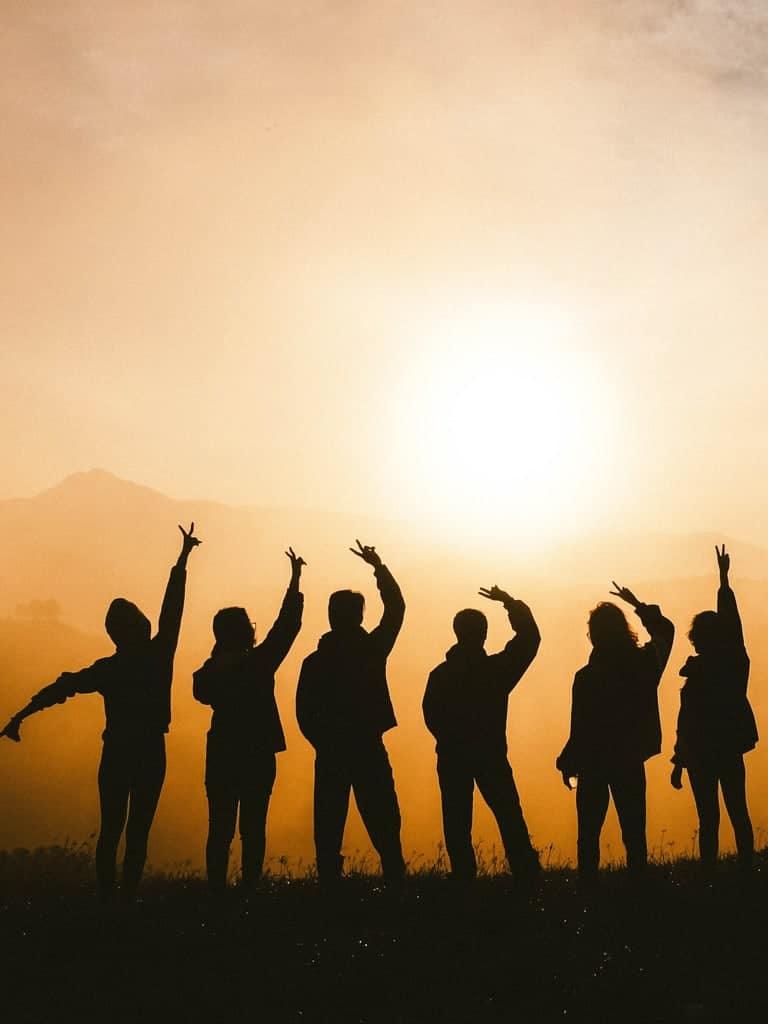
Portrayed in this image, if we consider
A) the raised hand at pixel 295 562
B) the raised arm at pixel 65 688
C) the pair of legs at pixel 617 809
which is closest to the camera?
the raised hand at pixel 295 562

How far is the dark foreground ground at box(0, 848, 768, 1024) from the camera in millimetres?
6344

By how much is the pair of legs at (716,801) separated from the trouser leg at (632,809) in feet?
3.30

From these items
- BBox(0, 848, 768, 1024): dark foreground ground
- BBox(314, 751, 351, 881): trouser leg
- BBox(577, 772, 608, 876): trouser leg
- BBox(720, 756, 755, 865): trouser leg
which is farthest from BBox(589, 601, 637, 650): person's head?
BBox(314, 751, 351, 881): trouser leg

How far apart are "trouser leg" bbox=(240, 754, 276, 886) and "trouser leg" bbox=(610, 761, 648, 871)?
9.82 ft

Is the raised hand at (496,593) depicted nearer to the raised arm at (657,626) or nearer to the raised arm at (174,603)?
the raised arm at (657,626)

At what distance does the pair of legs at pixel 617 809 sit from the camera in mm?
9781

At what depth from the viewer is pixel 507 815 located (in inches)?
385

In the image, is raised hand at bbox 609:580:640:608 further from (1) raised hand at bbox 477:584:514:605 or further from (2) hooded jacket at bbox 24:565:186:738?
(2) hooded jacket at bbox 24:565:186:738

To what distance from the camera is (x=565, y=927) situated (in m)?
8.02

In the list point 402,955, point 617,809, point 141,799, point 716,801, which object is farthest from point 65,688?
point 716,801

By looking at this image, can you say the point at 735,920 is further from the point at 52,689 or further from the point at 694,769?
the point at 52,689

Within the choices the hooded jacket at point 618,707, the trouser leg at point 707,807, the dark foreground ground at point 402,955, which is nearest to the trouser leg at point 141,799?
the dark foreground ground at point 402,955

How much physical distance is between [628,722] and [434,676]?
174cm

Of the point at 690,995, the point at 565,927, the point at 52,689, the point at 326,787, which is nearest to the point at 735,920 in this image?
the point at 565,927
